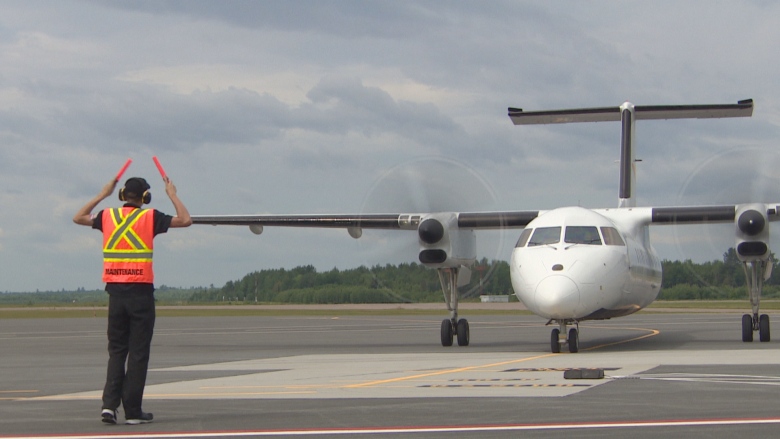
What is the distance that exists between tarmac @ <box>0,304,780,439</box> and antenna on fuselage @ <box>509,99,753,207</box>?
6687mm

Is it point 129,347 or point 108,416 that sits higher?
point 129,347

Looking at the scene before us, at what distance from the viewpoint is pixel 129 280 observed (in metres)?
9.31

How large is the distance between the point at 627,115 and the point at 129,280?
67.8 feet

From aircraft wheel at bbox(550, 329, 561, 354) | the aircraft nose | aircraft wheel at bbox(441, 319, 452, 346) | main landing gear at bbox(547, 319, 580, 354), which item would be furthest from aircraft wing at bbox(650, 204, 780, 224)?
the aircraft nose

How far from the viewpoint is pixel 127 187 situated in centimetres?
961

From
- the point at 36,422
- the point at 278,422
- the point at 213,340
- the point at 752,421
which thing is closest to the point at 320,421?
the point at 278,422

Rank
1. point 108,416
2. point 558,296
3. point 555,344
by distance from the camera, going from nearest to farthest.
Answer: point 108,416 < point 558,296 < point 555,344

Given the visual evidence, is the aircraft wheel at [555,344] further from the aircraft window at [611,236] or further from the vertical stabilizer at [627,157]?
the vertical stabilizer at [627,157]

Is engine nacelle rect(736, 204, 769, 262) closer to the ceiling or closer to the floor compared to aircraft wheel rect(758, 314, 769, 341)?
closer to the ceiling

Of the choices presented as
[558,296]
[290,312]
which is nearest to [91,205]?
[558,296]

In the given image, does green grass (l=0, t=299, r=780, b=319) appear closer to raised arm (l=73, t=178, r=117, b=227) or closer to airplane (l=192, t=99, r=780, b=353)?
airplane (l=192, t=99, r=780, b=353)

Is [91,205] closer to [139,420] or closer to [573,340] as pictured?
[139,420]

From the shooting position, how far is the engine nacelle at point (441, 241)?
2420cm

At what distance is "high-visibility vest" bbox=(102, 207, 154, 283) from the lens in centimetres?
933
